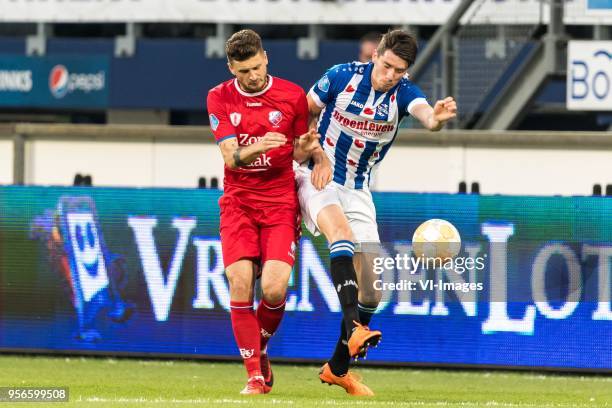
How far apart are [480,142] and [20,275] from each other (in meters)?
4.72

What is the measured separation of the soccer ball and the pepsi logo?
40.0ft

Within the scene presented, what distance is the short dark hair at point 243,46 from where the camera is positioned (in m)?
9.79

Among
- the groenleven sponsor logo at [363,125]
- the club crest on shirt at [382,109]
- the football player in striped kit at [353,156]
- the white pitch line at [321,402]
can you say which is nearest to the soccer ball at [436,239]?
the football player in striped kit at [353,156]

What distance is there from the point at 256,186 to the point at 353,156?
Result: 2.46 feet

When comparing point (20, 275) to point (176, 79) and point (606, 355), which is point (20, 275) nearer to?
point (606, 355)

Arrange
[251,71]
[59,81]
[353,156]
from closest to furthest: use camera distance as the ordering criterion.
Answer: [251,71], [353,156], [59,81]

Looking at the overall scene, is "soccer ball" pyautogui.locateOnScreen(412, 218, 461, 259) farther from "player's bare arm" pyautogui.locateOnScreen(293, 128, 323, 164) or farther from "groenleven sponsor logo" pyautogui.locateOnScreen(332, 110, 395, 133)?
"player's bare arm" pyautogui.locateOnScreen(293, 128, 323, 164)

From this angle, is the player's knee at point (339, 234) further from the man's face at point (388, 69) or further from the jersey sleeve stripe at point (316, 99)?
the man's face at point (388, 69)

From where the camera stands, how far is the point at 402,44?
9.98m

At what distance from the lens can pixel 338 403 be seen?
9516mm

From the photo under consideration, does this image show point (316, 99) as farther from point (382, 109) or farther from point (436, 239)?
point (436, 239)

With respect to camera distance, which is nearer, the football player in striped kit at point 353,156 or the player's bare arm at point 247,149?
the player's bare arm at point 247,149

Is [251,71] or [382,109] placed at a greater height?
[251,71]

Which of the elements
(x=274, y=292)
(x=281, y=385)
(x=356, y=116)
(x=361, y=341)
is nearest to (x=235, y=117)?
(x=356, y=116)
